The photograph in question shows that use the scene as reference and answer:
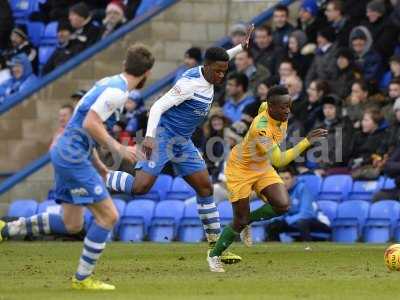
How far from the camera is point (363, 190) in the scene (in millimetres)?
→ 20672

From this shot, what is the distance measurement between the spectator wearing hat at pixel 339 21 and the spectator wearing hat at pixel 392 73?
3.32 feet

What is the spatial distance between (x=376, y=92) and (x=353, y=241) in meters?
2.71

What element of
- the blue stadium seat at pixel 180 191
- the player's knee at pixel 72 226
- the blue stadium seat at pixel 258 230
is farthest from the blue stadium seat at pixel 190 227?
the player's knee at pixel 72 226

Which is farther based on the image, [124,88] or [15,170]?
[15,170]

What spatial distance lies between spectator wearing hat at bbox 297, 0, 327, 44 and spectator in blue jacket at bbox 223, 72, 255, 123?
150 centimetres

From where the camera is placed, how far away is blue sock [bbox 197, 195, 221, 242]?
16172 mm

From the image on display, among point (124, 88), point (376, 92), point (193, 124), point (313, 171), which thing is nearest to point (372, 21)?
point (376, 92)

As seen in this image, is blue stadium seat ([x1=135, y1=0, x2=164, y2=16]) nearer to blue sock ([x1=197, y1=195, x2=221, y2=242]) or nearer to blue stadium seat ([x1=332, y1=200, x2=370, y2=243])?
blue stadium seat ([x1=332, y1=200, x2=370, y2=243])

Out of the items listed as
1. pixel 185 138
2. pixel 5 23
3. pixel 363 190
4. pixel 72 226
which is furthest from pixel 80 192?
pixel 5 23

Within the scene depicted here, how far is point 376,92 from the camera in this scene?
2166 cm

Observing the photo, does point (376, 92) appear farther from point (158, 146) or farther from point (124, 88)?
point (124, 88)

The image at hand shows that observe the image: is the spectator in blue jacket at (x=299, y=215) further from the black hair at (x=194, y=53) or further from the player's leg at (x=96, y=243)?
the player's leg at (x=96, y=243)

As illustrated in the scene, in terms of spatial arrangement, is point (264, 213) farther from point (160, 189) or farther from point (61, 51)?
point (61, 51)

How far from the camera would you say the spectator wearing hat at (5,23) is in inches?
1121
